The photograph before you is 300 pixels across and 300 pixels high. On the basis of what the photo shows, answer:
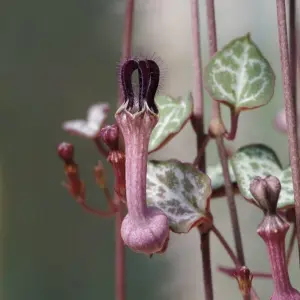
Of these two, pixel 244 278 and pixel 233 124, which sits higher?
pixel 233 124

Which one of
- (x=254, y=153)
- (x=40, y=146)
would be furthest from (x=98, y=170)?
(x=40, y=146)

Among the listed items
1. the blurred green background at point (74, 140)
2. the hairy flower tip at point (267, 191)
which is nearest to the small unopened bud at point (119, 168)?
the hairy flower tip at point (267, 191)

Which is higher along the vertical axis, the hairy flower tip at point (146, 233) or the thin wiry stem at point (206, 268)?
the hairy flower tip at point (146, 233)

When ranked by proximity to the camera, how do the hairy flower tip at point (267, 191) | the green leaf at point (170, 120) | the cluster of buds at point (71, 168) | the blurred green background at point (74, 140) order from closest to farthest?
the hairy flower tip at point (267, 191)
the green leaf at point (170, 120)
the cluster of buds at point (71, 168)
the blurred green background at point (74, 140)

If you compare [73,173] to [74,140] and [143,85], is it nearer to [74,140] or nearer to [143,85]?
[143,85]

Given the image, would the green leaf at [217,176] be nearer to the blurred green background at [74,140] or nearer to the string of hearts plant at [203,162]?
the string of hearts plant at [203,162]

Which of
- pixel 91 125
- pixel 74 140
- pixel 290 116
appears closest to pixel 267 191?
pixel 290 116

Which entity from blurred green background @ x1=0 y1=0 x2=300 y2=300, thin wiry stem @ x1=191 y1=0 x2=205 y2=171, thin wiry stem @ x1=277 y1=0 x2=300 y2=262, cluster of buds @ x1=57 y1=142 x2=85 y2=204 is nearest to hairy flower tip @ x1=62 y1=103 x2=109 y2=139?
cluster of buds @ x1=57 y1=142 x2=85 y2=204

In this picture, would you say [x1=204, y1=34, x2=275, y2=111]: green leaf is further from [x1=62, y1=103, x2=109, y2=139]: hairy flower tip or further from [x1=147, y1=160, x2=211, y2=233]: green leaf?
[x1=62, y1=103, x2=109, y2=139]: hairy flower tip
